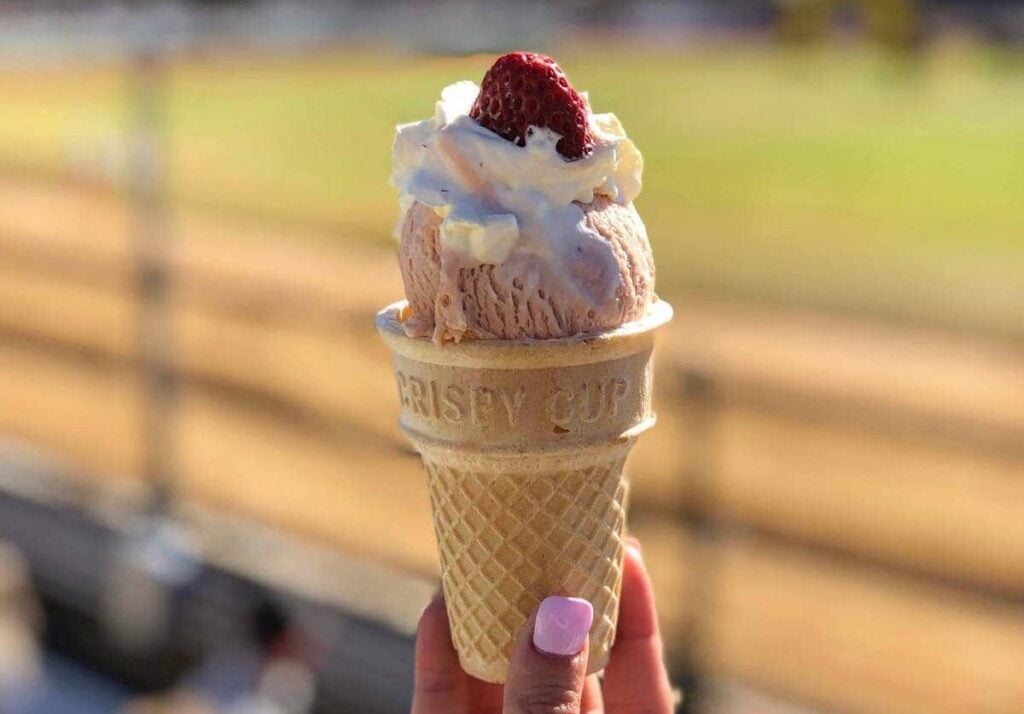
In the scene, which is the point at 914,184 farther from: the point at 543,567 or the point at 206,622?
the point at 543,567

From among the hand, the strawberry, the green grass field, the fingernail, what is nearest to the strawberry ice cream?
the strawberry

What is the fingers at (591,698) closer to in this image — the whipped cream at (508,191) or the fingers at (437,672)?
the fingers at (437,672)

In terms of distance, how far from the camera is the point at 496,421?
4.11 ft

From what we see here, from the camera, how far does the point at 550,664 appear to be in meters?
1.16

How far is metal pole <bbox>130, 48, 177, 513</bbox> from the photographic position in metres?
4.09

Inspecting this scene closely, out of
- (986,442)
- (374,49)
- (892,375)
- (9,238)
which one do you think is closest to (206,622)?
(986,442)

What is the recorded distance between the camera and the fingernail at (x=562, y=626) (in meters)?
1.17

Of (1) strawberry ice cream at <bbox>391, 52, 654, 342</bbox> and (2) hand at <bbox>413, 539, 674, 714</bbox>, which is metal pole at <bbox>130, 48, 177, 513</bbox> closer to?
(2) hand at <bbox>413, 539, 674, 714</bbox>

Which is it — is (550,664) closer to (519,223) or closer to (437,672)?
(437,672)

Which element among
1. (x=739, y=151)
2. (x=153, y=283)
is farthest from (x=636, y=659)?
(x=739, y=151)

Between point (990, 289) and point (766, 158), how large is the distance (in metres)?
7.98

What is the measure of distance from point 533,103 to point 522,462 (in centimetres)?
35

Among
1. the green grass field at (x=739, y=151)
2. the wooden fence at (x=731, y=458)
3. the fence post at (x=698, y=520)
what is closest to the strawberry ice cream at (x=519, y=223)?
the wooden fence at (x=731, y=458)

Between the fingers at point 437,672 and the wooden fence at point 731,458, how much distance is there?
574 mm
